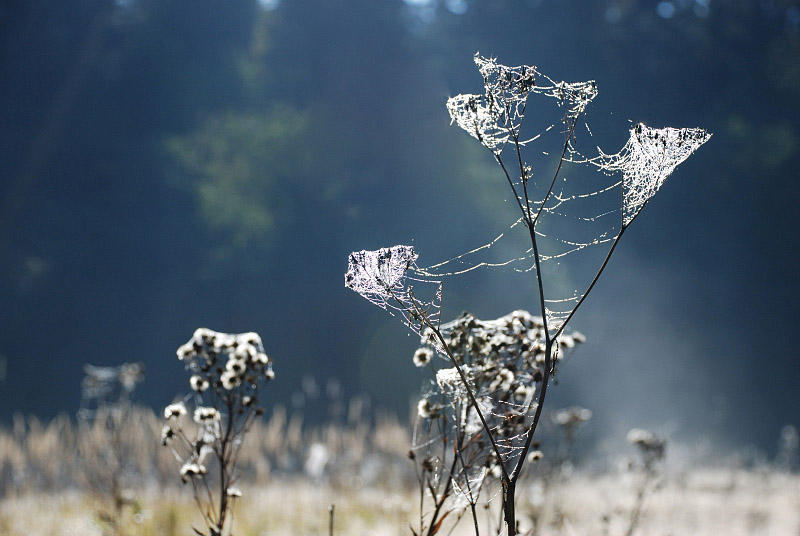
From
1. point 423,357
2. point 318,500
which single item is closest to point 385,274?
point 423,357

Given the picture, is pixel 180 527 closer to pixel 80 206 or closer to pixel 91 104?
pixel 80 206

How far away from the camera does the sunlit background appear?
2283cm

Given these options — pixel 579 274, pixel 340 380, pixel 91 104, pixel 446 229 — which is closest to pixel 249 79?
pixel 91 104

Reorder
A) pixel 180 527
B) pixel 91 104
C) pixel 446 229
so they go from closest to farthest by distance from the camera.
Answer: pixel 180 527 → pixel 446 229 → pixel 91 104

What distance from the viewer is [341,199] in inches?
921

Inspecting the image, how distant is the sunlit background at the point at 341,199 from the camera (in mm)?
22828

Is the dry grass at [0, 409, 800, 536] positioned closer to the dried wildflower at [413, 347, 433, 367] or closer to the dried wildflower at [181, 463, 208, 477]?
the dried wildflower at [181, 463, 208, 477]

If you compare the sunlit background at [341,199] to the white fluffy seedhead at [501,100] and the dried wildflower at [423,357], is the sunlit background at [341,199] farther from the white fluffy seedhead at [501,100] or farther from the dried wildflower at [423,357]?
the white fluffy seedhead at [501,100]

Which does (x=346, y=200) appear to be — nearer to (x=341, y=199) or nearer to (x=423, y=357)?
(x=341, y=199)

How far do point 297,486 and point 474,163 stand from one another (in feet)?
55.2

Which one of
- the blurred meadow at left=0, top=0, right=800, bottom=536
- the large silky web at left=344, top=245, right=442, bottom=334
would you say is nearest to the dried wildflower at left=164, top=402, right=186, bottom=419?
the large silky web at left=344, top=245, right=442, bottom=334

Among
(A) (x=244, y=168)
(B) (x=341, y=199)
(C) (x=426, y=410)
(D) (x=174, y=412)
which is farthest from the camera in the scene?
(B) (x=341, y=199)

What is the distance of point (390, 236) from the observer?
2262cm

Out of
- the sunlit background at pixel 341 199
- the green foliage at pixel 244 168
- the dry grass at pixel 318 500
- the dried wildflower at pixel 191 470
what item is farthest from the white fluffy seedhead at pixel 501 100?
the green foliage at pixel 244 168
